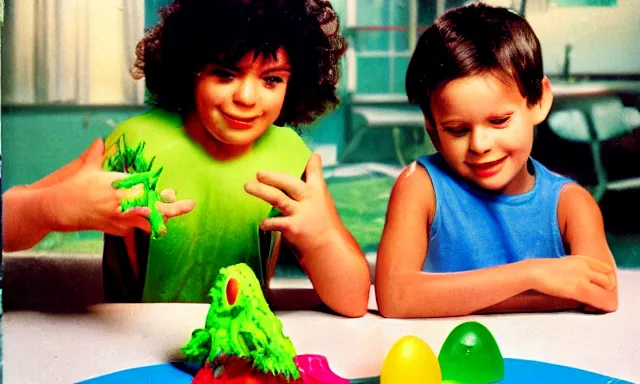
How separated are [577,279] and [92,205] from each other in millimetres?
882

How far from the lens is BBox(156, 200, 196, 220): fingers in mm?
1492

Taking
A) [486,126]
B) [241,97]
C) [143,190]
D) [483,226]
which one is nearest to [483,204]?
[483,226]

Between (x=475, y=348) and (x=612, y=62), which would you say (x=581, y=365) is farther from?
(x=612, y=62)

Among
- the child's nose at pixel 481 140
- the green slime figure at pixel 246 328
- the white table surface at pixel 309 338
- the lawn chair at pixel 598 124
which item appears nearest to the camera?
the green slime figure at pixel 246 328

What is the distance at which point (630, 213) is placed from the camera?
5.46 ft

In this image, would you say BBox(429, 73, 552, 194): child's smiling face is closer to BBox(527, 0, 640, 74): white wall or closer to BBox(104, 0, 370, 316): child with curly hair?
BBox(527, 0, 640, 74): white wall

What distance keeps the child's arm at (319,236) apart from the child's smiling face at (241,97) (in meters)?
0.09

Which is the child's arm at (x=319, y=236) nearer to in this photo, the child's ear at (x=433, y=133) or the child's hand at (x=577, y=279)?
the child's ear at (x=433, y=133)

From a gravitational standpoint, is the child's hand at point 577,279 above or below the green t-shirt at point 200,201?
below

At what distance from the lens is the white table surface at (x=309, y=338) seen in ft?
4.68

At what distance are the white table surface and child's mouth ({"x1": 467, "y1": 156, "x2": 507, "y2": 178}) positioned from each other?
10.5 inches

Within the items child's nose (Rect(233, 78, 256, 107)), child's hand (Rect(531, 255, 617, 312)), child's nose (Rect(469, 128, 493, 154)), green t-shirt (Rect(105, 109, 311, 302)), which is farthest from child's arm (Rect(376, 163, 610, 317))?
child's nose (Rect(233, 78, 256, 107))

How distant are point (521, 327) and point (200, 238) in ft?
1.99

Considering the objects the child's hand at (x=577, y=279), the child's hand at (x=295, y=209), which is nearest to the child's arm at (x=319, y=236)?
the child's hand at (x=295, y=209)
